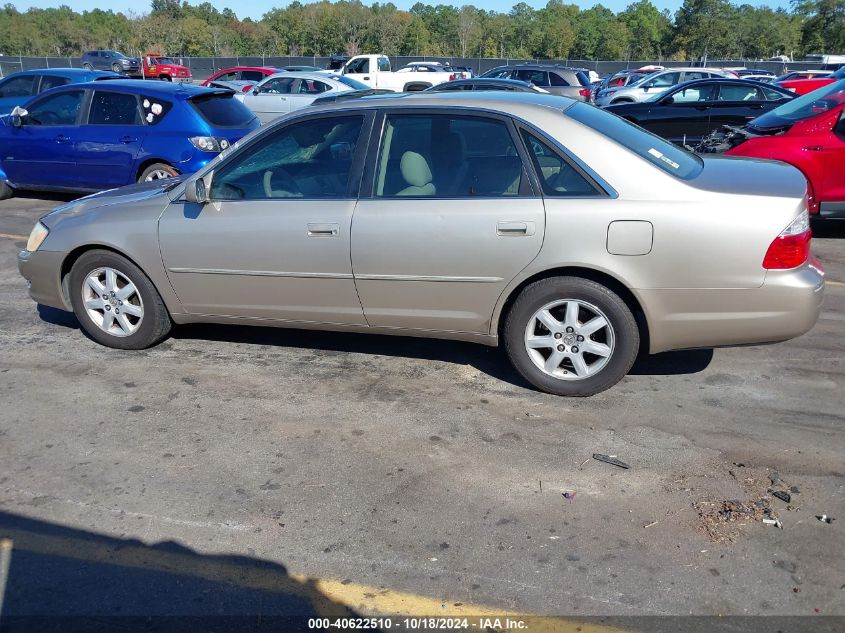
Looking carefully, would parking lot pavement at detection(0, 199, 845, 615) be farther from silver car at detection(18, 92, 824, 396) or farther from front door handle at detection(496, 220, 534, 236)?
front door handle at detection(496, 220, 534, 236)

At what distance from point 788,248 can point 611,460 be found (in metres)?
1.50

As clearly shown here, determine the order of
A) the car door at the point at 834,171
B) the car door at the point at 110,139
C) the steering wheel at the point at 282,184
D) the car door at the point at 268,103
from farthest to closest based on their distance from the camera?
the car door at the point at 268,103 < the car door at the point at 110,139 < the car door at the point at 834,171 < the steering wheel at the point at 282,184

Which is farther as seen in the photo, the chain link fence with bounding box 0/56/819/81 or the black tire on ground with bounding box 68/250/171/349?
the chain link fence with bounding box 0/56/819/81

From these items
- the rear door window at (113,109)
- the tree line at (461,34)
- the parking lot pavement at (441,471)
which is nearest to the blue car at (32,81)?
the rear door window at (113,109)

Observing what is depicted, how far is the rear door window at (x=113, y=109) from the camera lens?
9484 mm

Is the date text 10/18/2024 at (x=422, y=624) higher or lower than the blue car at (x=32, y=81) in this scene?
lower

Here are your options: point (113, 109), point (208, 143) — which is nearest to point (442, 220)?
A: point (208, 143)

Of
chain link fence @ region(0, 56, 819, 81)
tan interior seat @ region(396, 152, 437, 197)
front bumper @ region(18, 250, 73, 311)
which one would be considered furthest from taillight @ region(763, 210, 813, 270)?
chain link fence @ region(0, 56, 819, 81)

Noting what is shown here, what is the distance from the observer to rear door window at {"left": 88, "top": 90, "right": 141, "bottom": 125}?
373 inches

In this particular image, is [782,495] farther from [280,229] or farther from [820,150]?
[820,150]

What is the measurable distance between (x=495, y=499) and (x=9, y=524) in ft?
7.19

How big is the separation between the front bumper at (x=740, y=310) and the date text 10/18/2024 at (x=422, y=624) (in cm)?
209

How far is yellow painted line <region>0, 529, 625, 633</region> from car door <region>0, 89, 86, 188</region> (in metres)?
7.45

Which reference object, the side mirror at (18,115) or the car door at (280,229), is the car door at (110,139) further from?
the car door at (280,229)
